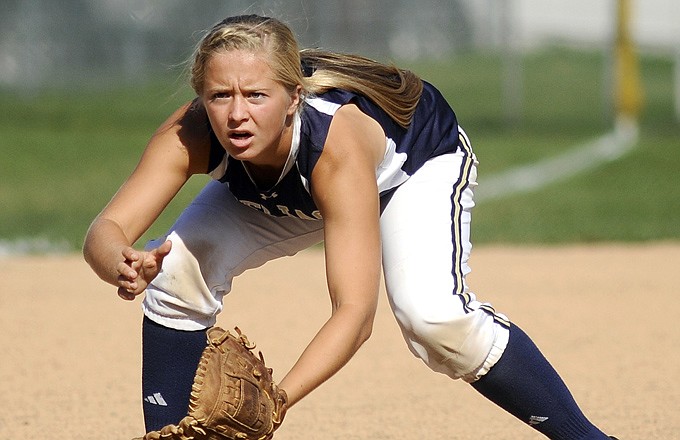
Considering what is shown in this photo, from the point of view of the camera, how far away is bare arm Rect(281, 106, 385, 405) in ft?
7.67

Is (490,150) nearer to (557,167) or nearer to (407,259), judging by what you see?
(557,167)

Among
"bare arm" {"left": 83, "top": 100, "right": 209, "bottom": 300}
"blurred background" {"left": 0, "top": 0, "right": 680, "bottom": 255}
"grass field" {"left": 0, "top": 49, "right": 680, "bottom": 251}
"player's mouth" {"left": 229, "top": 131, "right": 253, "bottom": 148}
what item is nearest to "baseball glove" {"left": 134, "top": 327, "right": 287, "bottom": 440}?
"bare arm" {"left": 83, "top": 100, "right": 209, "bottom": 300}

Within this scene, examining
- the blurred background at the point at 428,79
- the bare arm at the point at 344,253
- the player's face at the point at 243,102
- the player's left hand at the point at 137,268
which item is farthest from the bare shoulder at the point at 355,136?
the blurred background at the point at 428,79

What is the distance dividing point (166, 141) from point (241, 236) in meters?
0.39

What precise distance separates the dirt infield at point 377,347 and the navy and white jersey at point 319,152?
37.0 inches

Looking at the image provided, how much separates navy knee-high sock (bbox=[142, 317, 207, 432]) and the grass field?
5.15ft

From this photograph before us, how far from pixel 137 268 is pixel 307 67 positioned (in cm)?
75

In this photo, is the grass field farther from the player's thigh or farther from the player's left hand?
the player's left hand

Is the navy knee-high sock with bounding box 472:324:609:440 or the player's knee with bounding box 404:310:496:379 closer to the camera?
the player's knee with bounding box 404:310:496:379

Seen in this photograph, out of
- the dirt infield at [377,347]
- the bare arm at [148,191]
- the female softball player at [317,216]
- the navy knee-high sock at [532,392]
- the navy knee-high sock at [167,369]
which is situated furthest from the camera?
the dirt infield at [377,347]

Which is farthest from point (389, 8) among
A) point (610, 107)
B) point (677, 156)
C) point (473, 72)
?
point (677, 156)

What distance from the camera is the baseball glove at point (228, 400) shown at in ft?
7.52

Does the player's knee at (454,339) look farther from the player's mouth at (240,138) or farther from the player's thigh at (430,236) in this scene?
the player's mouth at (240,138)

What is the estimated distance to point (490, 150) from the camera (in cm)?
1202
